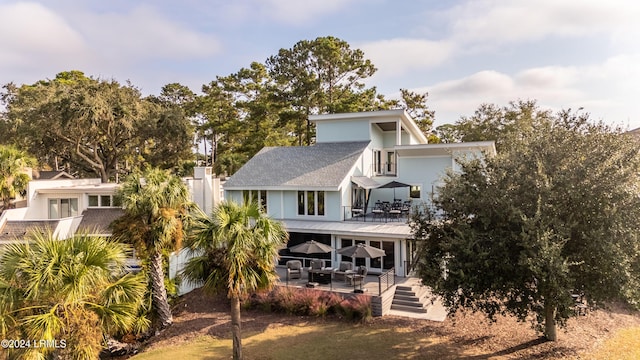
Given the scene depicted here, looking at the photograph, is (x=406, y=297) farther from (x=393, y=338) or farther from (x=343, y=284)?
(x=393, y=338)

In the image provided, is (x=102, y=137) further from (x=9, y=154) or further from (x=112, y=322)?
(x=112, y=322)

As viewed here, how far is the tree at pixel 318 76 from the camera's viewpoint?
4006 centimetres

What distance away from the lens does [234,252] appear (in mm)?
Result: 11711

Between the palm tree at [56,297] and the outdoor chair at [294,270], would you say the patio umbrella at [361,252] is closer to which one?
the outdoor chair at [294,270]

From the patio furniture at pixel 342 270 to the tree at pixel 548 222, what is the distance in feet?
25.3

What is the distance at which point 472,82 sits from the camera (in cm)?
3169

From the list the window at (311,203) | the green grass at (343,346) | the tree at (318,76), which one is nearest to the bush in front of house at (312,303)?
the green grass at (343,346)

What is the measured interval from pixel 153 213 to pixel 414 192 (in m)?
19.0

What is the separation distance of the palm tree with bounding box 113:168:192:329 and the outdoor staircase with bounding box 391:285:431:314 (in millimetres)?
11388

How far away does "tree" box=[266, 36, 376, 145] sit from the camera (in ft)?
131

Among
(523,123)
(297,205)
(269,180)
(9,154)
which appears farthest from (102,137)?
(523,123)

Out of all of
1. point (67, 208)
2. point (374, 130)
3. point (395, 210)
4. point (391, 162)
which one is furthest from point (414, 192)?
point (67, 208)

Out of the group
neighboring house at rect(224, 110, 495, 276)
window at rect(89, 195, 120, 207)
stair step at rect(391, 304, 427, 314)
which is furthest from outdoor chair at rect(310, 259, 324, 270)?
window at rect(89, 195, 120, 207)

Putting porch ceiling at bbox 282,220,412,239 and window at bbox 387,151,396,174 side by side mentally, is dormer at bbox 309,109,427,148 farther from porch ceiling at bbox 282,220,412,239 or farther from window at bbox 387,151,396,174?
porch ceiling at bbox 282,220,412,239
